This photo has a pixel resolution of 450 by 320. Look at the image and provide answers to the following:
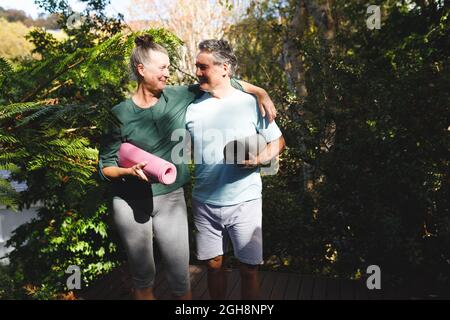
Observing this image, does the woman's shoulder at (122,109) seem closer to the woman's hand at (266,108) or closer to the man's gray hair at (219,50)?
the man's gray hair at (219,50)

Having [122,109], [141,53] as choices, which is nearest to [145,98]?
[122,109]

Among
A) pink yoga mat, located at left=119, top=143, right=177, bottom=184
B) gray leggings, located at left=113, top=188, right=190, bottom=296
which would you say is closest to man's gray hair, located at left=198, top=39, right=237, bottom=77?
pink yoga mat, located at left=119, top=143, right=177, bottom=184

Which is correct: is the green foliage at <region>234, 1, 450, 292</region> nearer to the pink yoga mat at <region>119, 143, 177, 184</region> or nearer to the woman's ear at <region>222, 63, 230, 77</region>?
the woman's ear at <region>222, 63, 230, 77</region>

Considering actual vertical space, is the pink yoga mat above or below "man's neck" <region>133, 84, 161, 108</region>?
below

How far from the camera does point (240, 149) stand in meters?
2.38

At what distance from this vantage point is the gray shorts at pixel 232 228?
254 cm

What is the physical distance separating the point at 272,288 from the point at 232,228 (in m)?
1.58

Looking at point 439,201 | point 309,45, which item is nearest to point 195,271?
point 439,201

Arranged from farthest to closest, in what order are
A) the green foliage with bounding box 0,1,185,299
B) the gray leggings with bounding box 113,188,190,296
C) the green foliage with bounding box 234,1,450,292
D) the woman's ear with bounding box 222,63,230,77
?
1. the green foliage with bounding box 234,1,450,292
2. the woman's ear with bounding box 222,63,230,77
3. the gray leggings with bounding box 113,188,190,296
4. the green foliage with bounding box 0,1,185,299

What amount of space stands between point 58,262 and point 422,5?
21.6 ft

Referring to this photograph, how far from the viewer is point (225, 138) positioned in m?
2.47

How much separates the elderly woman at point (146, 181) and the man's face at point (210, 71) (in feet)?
0.46

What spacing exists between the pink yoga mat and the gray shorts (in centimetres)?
52

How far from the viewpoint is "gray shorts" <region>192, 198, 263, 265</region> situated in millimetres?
2535
